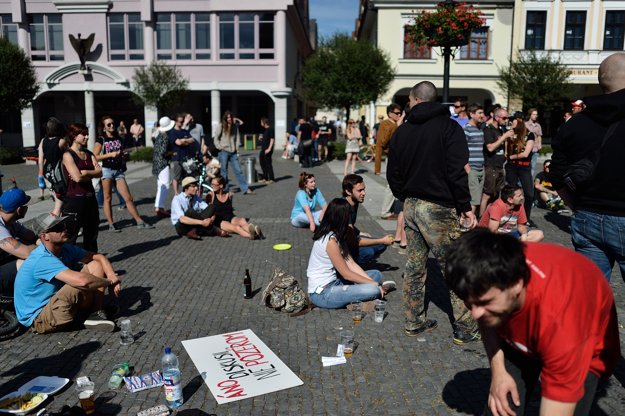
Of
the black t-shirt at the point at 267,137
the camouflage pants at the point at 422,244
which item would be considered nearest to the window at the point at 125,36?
the black t-shirt at the point at 267,137

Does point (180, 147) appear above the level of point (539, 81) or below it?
below

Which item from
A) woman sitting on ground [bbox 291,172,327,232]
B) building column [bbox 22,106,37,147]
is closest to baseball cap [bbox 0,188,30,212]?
woman sitting on ground [bbox 291,172,327,232]

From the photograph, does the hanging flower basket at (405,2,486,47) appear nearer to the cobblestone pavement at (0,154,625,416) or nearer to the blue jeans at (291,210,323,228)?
the blue jeans at (291,210,323,228)

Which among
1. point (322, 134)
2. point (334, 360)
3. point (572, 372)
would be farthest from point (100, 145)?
point (322, 134)

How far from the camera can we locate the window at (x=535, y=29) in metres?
31.4

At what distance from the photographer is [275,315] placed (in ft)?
17.4

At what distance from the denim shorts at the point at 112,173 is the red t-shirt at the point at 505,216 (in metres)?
6.13

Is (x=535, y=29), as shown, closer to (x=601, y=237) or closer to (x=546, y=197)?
(x=546, y=197)

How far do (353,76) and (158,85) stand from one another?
33.2ft

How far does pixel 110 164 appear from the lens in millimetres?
9273

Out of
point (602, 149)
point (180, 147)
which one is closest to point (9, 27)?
point (180, 147)

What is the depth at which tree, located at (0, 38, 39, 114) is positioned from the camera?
23.0m

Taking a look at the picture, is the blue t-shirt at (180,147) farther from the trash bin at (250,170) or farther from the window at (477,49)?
the window at (477,49)

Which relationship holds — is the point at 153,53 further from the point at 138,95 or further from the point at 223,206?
the point at 223,206
